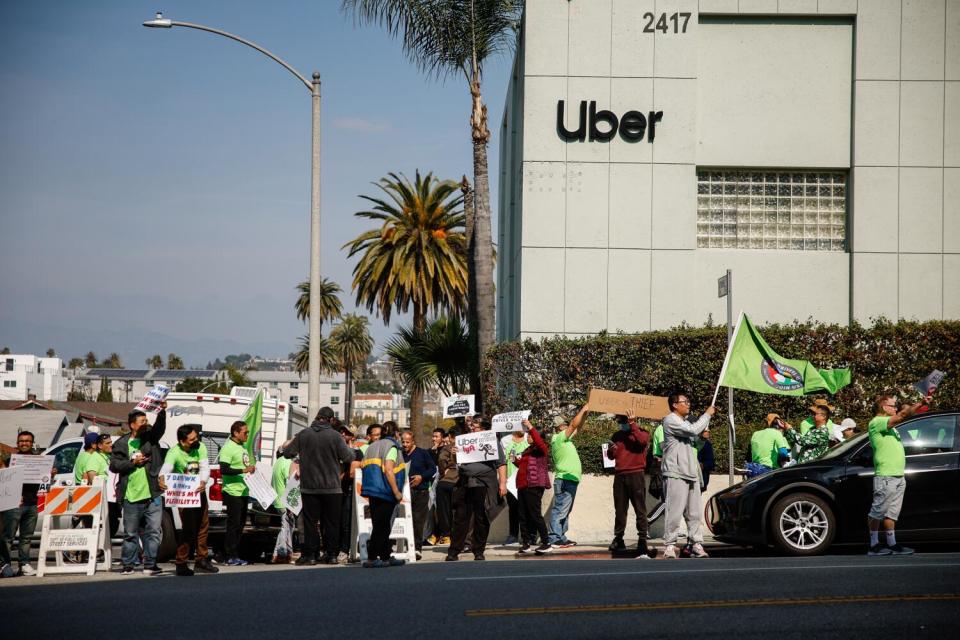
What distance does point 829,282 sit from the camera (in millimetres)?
23750

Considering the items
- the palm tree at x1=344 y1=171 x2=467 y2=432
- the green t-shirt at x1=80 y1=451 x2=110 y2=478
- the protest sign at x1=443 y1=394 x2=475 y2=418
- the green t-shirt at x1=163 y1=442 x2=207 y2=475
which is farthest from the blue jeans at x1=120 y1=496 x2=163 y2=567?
the palm tree at x1=344 y1=171 x2=467 y2=432

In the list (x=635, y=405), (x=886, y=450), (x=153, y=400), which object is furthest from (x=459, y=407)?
→ (x=886, y=450)

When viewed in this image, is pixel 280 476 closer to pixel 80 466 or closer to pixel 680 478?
pixel 80 466

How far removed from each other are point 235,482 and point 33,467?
2384mm

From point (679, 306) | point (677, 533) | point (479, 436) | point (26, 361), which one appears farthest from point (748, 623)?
point (26, 361)

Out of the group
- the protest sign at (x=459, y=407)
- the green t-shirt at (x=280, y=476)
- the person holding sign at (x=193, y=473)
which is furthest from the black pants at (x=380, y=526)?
the protest sign at (x=459, y=407)

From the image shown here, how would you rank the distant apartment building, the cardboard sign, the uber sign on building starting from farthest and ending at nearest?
the distant apartment building, the uber sign on building, the cardboard sign

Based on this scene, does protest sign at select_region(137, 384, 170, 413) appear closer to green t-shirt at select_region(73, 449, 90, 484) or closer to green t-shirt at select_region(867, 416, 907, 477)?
green t-shirt at select_region(73, 449, 90, 484)

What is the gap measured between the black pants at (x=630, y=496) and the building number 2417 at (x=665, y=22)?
38.8 feet

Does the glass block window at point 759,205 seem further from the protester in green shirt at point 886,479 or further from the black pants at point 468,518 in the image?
the protester in green shirt at point 886,479

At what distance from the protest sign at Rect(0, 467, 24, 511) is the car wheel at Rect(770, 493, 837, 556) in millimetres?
8864

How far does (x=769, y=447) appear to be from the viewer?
54.1ft

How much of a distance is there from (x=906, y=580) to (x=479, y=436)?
250 inches

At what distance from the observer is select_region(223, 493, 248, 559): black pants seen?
1470cm
